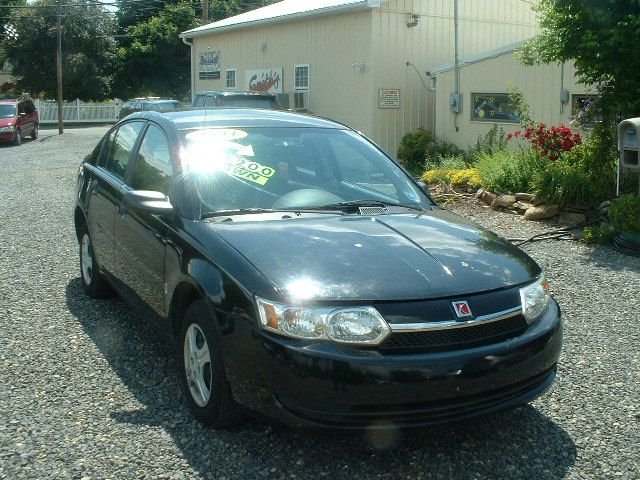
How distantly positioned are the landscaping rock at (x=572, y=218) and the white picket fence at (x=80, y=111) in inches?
1523

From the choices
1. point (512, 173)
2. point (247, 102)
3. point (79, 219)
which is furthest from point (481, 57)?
point (79, 219)

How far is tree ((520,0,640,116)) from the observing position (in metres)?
10.3

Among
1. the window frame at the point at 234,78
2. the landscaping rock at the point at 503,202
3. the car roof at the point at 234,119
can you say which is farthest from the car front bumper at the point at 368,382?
the window frame at the point at 234,78

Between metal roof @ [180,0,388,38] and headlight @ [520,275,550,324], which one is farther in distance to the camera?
metal roof @ [180,0,388,38]

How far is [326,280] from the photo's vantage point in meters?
3.76

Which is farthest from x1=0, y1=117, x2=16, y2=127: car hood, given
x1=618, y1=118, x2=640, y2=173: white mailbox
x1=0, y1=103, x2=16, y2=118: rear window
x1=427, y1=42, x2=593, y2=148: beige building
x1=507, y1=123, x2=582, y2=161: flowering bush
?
x1=618, y1=118, x2=640, y2=173: white mailbox

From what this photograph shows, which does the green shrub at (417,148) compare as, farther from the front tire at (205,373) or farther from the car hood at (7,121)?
the car hood at (7,121)

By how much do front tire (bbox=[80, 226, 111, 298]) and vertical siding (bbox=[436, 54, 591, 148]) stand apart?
923 centimetres

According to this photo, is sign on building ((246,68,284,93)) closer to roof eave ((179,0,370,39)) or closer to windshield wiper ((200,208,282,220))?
roof eave ((179,0,370,39))

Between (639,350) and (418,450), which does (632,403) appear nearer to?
(639,350)

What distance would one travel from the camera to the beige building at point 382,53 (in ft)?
61.0

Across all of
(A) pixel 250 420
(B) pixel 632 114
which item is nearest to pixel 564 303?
(A) pixel 250 420

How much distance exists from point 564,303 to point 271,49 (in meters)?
17.3

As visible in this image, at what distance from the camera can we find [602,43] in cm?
1055
